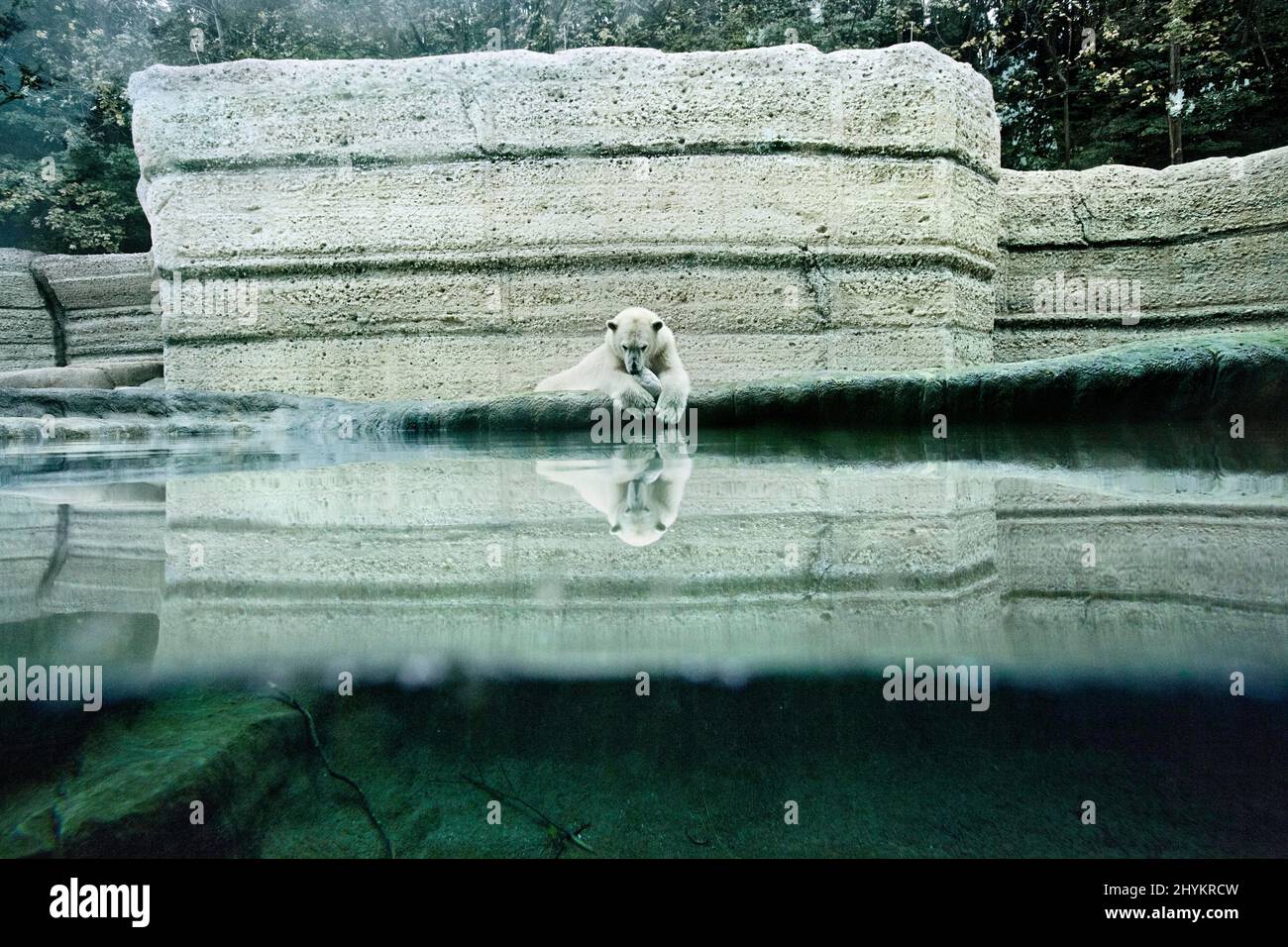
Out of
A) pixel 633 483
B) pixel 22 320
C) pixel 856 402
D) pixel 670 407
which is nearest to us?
pixel 633 483

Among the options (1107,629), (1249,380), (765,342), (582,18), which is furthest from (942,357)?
(582,18)

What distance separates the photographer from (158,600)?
1.03 meters

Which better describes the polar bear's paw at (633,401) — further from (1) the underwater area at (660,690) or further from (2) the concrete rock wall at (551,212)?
(1) the underwater area at (660,690)

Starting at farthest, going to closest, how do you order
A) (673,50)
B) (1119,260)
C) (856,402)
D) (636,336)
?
(673,50), (1119,260), (636,336), (856,402)

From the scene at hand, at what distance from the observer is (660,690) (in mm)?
753

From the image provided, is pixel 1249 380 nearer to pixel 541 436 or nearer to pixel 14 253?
pixel 541 436

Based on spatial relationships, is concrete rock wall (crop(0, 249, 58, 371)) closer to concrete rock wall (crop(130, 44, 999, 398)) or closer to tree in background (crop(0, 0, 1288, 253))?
tree in background (crop(0, 0, 1288, 253))

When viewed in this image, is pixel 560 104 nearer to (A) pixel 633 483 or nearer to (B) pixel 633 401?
(B) pixel 633 401

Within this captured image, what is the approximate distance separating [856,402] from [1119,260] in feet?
14.6

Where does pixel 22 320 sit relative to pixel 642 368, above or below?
above

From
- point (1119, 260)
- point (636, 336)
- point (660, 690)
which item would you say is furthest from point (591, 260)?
point (660, 690)

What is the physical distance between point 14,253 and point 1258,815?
11.7 meters

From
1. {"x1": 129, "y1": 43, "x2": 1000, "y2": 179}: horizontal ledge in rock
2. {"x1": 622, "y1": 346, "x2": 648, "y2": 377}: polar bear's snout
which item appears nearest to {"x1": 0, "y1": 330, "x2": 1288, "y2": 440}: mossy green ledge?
{"x1": 622, "y1": 346, "x2": 648, "y2": 377}: polar bear's snout

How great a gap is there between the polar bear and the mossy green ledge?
6.4 inches
